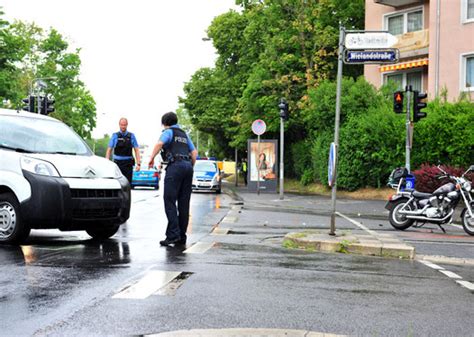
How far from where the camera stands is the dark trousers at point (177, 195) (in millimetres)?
8688

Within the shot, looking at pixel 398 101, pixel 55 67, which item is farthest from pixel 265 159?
pixel 55 67

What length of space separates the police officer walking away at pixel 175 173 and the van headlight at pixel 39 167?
1345 mm

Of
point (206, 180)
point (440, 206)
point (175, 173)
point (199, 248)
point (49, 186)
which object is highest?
point (175, 173)

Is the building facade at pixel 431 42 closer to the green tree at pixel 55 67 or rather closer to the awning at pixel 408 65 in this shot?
the awning at pixel 408 65

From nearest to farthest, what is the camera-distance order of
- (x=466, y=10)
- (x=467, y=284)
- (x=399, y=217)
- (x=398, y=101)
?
1. (x=467, y=284)
2. (x=399, y=217)
3. (x=398, y=101)
4. (x=466, y=10)

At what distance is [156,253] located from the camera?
770cm

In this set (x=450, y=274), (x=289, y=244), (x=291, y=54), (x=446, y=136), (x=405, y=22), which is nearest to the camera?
(x=450, y=274)

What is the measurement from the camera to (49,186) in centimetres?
802

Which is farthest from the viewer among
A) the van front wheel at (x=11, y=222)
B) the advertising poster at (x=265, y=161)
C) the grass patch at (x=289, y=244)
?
the advertising poster at (x=265, y=161)

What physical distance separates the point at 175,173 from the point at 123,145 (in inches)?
168

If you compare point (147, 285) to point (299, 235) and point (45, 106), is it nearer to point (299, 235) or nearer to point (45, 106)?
point (299, 235)

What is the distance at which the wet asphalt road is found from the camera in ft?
14.5

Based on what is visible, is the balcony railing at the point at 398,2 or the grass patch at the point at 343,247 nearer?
the grass patch at the point at 343,247

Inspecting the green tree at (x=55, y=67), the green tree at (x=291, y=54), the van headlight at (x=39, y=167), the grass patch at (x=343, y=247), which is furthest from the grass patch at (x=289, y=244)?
the green tree at (x=55, y=67)
